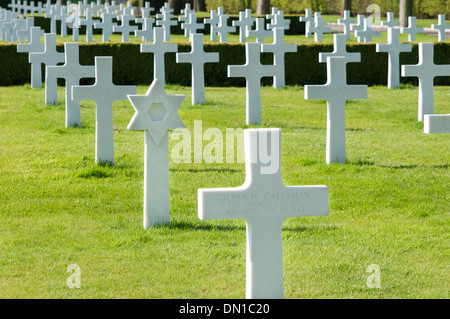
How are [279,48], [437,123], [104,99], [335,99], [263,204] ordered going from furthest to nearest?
[279,48] < [335,99] < [104,99] < [437,123] < [263,204]

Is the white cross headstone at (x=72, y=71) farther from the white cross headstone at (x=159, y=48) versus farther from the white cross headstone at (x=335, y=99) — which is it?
the white cross headstone at (x=159, y=48)

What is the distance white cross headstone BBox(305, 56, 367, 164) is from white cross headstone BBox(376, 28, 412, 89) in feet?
20.5

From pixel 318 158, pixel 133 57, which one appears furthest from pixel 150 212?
pixel 133 57

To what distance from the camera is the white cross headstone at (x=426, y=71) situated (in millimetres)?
10500

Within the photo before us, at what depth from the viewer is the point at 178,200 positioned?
22.5 feet

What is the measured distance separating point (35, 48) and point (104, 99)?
21.6ft

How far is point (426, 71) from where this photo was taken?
10.6 meters

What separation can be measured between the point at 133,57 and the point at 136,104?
10163 mm

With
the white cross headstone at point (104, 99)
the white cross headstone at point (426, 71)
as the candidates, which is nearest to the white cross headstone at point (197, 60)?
the white cross headstone at point (426, 71)

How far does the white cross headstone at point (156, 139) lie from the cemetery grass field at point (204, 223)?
0.17m

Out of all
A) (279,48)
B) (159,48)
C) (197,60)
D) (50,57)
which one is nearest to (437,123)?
(197,60)

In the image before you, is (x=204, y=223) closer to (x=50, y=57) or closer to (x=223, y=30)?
(x=50, y=57)

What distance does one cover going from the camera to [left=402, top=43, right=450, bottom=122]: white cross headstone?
10.5 metres

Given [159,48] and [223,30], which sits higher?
[223,30]
